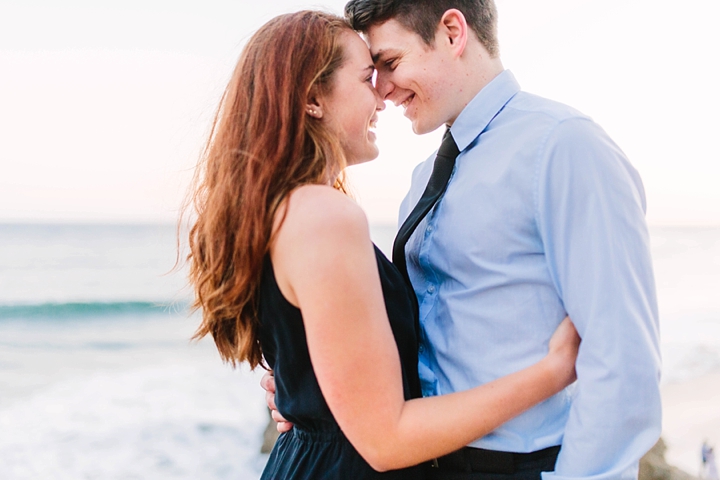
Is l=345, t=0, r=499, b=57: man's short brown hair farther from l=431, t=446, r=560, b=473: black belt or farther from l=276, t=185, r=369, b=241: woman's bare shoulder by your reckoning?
l=431, t=446, r=560, b=473: black belt

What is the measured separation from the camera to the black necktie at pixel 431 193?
174 centimetres

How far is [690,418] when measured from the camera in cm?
774

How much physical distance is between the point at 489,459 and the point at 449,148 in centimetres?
86

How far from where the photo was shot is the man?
1.34 metres

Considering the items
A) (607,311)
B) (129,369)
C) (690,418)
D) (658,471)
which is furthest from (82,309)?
(607,311)

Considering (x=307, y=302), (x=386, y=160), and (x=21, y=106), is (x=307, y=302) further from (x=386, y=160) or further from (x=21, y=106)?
(x=21, y=106)

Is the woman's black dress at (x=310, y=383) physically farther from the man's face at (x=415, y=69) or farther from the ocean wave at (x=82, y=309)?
the ocean wave at (x=82, y=309)

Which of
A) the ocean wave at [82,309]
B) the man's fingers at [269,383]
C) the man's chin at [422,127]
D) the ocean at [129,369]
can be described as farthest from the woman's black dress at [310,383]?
the ocean wave at [82,309]

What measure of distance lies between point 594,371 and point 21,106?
2002 cm

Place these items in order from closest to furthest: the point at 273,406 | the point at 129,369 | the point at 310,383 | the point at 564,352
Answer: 1. the point at 564,352
2. the point at 310,383
3. the point at 273,406
4. the point at 129,369

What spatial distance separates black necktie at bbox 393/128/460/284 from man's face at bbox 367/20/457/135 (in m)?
0.15

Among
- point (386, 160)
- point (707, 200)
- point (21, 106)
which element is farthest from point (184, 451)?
point (707, 200)

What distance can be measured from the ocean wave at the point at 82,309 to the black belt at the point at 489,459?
43.9 feet

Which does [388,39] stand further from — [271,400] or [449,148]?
[271,400]
